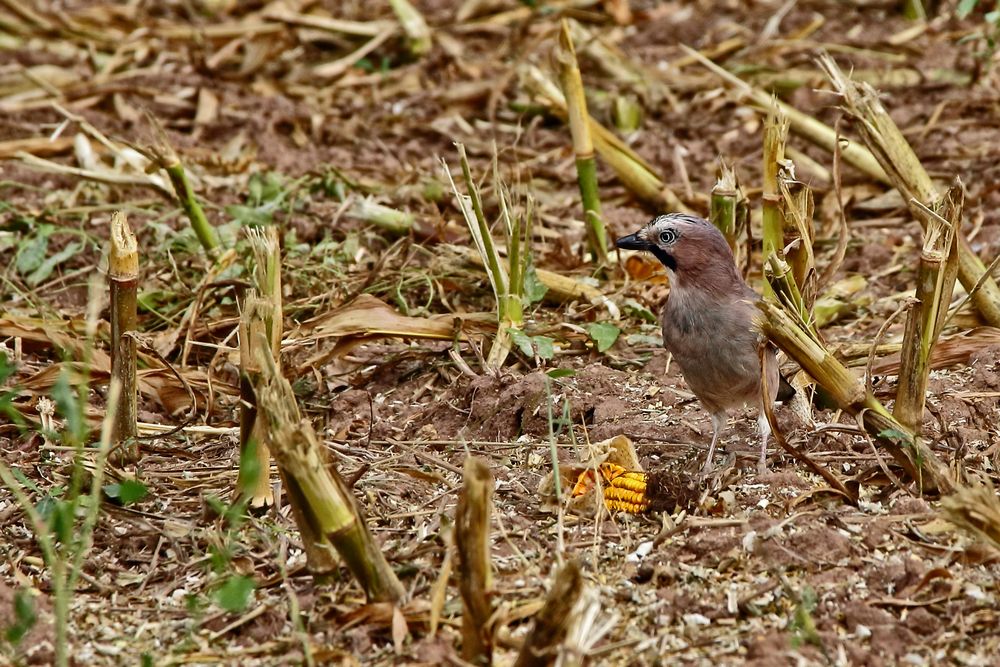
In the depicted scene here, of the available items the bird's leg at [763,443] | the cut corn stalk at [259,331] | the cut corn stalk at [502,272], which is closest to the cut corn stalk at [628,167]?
the cut corn stalk at [502,272]

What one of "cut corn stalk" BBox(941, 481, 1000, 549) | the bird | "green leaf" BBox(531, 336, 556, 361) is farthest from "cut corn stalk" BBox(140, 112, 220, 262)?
"cut corn stalk" BBox(941, 481, 1000, 549)

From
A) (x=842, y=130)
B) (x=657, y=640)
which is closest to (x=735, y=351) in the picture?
(x=657, y=640)

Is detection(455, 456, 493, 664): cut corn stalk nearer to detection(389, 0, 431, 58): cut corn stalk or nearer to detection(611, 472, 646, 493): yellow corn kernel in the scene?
detection(611, 472, 646, 493): yellow corn kernel

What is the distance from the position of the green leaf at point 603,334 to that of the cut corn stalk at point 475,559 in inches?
83.1

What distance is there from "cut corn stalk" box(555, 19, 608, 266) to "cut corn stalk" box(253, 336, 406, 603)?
2508 millimetres

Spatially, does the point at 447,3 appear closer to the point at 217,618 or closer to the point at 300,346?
the point at 300,346

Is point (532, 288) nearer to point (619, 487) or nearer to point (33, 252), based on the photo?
point (619, 487)

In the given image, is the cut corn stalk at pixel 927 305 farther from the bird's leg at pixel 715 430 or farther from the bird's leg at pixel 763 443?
the bird's leg at pixel 715 430

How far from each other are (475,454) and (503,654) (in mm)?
1282

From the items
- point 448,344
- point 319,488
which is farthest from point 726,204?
point 319,488

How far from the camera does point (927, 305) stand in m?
3.88

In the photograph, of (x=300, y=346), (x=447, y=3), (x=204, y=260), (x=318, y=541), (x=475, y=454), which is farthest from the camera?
(x=447, y=3)

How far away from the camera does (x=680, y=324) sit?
15.1 feet

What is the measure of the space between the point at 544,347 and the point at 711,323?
0.67 m
